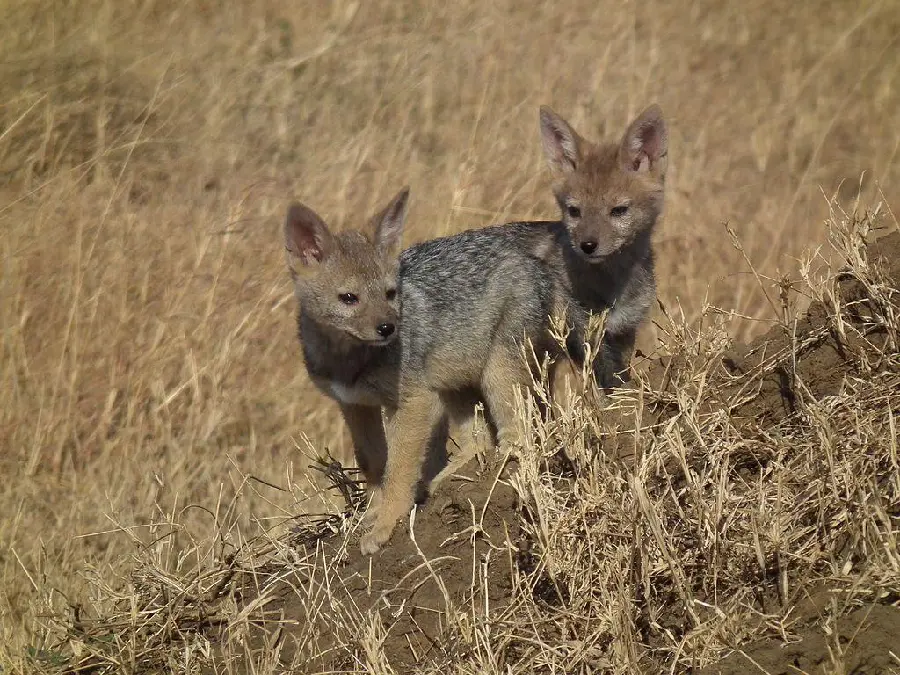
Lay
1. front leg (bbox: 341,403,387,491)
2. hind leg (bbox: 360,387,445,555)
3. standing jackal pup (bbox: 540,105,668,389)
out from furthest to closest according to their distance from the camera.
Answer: standing jackal pup (bbox: 540,105,668,389) → front leg (bbox: 341,403,387,491) → hind leg (bbox: 360,387,445,555)

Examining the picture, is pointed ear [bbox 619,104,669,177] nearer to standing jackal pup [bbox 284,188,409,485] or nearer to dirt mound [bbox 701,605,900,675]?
standing jackal pup [bbox 284,188,409,485]

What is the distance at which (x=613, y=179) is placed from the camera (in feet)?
23.8

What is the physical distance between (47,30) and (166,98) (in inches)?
60.9

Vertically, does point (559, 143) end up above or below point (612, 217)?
above

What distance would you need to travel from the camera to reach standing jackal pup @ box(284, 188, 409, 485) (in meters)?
5.70

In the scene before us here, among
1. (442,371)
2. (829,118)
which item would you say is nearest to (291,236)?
(442,371)

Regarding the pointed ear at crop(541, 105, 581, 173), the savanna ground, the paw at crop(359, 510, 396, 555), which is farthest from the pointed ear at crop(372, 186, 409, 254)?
the pointed ear at crop(541, 105, 581, 173)

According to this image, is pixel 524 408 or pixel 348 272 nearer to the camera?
pixel 524 408

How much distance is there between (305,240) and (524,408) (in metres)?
1.68

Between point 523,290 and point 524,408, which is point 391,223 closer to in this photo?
point 523,290

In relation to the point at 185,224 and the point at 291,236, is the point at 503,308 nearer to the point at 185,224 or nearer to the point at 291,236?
the point at 291,236

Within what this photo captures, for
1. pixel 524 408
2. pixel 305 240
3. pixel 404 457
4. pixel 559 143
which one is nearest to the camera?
pixel 524 408

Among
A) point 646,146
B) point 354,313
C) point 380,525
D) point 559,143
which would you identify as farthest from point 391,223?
point 646,146

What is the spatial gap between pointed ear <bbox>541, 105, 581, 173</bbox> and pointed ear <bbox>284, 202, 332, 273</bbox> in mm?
2268
